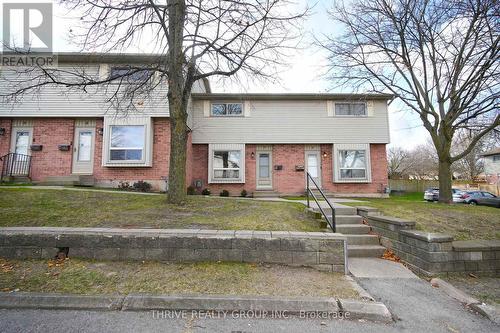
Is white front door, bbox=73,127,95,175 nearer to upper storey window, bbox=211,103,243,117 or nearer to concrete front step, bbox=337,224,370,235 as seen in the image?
upper storey window, bbox=211,103,243,117

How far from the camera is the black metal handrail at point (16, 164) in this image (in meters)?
12.0

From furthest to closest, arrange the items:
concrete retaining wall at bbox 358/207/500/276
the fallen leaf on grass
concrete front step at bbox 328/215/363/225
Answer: concrete front step at bbox 328/215/363/225 < concrete retaining wall at bbox 358/207/500/276 < the fallen leaf on grass

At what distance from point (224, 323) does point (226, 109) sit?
12630 millimetres

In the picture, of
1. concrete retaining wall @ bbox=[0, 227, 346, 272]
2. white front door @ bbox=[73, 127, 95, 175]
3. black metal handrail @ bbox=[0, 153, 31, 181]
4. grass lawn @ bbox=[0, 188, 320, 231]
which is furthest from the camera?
white front door @ bbox=[73, 127, 95, 175]

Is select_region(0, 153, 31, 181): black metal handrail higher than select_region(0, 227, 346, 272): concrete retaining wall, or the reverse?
select_region(0, 153, 31, 181): black metal handrail

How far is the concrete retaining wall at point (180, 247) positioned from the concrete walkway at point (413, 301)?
2.08 feet

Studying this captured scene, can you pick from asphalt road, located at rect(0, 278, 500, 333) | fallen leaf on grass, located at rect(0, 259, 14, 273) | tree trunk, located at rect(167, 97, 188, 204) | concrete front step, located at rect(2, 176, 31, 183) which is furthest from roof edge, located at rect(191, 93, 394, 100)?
asphalt road, located at rect(0, 278, 500, 333)

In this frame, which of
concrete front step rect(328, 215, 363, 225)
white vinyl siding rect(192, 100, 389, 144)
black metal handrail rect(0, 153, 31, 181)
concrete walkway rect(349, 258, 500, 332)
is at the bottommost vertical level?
concrete walkway rect(349, 258, 500, 332)

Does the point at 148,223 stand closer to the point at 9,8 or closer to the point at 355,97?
the point at 9,8

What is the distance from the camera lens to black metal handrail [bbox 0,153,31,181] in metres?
12.0

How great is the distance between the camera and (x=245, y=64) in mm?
7125

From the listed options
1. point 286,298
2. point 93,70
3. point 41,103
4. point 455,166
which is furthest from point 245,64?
point 455,166

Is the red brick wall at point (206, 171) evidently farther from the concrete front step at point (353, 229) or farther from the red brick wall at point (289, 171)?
the concrete front step at point (353, 229)

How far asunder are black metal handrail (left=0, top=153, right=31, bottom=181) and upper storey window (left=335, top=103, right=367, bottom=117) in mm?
15642
